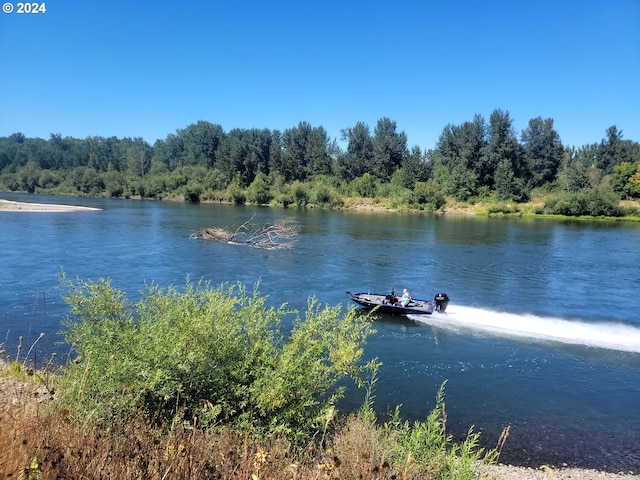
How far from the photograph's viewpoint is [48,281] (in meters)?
26.5

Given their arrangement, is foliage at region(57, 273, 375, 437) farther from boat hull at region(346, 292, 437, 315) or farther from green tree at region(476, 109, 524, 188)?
green tree at region(476, 109, 524, 188)

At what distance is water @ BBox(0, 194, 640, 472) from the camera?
13.7 meters

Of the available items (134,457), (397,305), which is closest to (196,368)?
(134,457)

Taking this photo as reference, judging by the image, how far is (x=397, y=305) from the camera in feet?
74.7

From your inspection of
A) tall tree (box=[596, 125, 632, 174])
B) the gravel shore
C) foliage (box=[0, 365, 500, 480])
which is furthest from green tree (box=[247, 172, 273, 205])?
foliage (box=[0, 365, 500, 480])

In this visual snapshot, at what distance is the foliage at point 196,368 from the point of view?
6871 millimetres

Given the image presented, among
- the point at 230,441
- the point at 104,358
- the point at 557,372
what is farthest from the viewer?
the point at 557,372

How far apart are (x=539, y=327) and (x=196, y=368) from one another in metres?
19.7

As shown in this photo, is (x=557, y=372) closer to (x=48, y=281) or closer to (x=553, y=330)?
(x=553, y=330)

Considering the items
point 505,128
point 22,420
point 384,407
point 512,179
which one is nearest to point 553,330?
point 384,407

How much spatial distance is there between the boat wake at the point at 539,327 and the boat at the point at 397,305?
48 cm

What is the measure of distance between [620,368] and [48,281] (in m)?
29.2

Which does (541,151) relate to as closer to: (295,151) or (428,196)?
(428,196)

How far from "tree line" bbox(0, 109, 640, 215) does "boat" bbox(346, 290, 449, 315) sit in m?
77.7
